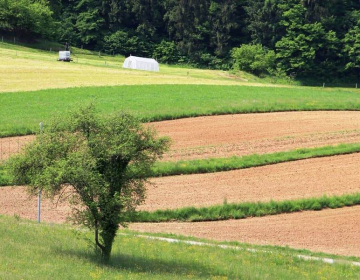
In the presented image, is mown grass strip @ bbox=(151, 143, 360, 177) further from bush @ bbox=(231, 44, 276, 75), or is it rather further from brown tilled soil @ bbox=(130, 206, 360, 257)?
bush @ bbox=(231, 44, 276, 75)

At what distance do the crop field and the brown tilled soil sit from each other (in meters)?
0.05

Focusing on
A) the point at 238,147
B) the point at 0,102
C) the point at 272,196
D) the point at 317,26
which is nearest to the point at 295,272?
the point at 272,196

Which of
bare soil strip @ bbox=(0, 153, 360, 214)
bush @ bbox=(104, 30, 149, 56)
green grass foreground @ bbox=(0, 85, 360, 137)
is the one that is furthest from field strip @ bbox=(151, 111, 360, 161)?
bush @ bbox=(104, 30, 149, 56)

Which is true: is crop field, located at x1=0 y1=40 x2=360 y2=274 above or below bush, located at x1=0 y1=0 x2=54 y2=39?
below

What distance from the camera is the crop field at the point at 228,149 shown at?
36.9 meters

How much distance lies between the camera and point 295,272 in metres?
27.8

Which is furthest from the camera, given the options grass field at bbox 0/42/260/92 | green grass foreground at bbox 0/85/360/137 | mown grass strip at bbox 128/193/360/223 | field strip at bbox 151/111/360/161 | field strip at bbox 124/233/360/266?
grass field at bbox 0/42/260/92

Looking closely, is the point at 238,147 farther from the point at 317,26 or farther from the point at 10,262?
the point at 317,26

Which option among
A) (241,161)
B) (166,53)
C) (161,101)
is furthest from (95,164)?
(166,53)

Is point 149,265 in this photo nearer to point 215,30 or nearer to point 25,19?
point 25,19

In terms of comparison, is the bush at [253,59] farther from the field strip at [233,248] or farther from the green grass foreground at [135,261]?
the green grass foreground at [135,261]

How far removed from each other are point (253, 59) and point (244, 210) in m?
79.4

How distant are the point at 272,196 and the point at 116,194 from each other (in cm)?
1542

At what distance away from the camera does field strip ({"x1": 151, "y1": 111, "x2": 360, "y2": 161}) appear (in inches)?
2016
